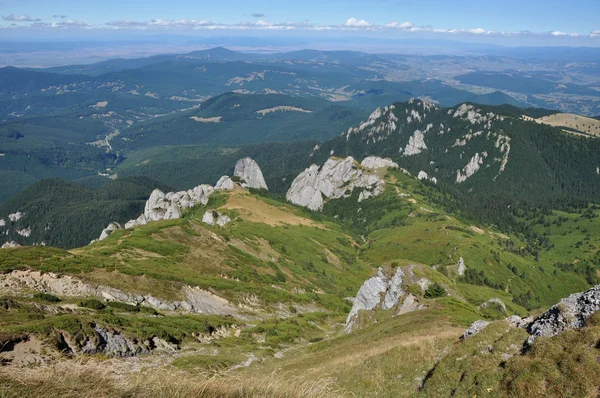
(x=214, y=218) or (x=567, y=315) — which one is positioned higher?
(x=567, y=315)

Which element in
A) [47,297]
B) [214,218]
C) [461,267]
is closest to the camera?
[47,297]

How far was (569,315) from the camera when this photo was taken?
2577 cm

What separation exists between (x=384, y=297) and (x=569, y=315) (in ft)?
183

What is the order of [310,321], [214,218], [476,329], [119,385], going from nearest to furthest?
[119,385], [476,329], [310,321], [214,218]

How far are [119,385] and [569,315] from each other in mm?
28198

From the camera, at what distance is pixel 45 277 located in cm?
5841

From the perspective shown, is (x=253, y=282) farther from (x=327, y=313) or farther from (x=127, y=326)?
(x=127, y=326)

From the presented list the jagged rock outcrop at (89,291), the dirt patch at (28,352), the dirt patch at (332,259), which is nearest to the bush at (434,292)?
the jagged rock outcrop at (89,291)

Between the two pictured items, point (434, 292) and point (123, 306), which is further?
point (434, 292)

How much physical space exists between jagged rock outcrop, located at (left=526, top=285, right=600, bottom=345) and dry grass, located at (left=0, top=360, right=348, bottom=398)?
22111 mm

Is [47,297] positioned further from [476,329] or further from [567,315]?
[567,315]

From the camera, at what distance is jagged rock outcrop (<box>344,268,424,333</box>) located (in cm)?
7019

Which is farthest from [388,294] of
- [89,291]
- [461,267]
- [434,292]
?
[461,267]

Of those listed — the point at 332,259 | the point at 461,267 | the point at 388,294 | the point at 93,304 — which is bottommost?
the point at 461,267
